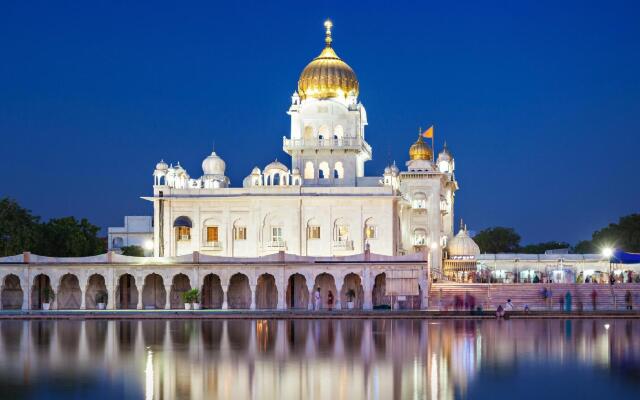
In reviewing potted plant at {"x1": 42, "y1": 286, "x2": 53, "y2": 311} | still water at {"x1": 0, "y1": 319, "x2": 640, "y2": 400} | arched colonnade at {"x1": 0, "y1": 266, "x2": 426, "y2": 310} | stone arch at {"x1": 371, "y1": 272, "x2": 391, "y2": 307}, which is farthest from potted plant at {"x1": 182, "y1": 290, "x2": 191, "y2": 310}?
still water at {"x1": 0, "y1": 319, "x2": 640, "y2": 400}

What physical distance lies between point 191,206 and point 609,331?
30.5 meters

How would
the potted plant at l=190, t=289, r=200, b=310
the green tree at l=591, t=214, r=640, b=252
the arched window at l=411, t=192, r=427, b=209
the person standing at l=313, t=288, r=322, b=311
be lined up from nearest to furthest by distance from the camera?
the potted plant at l=190, t=289, r=200, b=310 → the person standing at l=313, t=288, r=322, b=311 → the arched window at l=411, t=192, r=427, b=209 → the green tree at l=591, t=214, r=640, b=252

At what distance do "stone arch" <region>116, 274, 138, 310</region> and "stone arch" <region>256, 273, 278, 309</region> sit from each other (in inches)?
282

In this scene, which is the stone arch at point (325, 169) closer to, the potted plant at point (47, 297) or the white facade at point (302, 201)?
the white facade at point (302, 201)

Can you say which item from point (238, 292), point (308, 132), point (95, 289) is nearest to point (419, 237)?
point (308, 132)

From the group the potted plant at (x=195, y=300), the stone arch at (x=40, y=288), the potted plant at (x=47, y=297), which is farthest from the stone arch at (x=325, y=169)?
the potted plant at (x=47, y=297)

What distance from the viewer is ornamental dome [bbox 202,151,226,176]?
68.3 metres

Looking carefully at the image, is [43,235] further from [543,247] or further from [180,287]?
[543,247]

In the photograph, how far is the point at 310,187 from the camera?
209 feet

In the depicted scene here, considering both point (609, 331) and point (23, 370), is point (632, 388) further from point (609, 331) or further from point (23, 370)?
point (609, 331)

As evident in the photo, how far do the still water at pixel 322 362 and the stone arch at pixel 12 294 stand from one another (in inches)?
675

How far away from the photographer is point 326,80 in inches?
2707

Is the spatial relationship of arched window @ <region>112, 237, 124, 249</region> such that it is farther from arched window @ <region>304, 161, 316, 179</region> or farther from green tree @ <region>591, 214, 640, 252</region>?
green tree @ <region>591, 214, 640, 252</region>

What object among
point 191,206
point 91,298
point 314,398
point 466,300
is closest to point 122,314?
point 91,298
